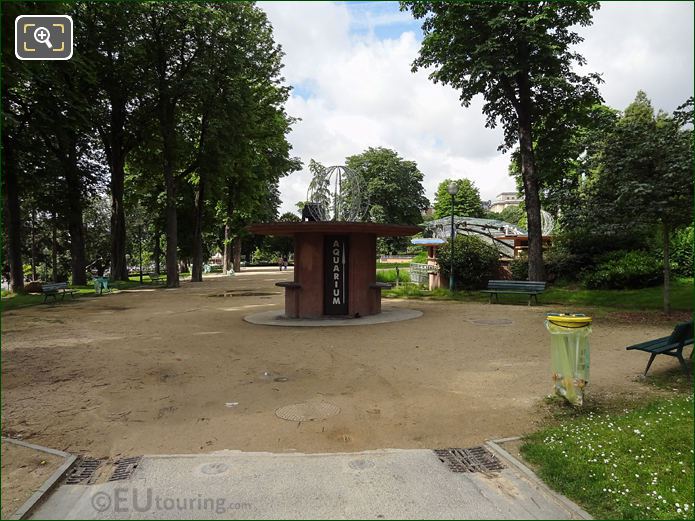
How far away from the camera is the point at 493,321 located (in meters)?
13.5

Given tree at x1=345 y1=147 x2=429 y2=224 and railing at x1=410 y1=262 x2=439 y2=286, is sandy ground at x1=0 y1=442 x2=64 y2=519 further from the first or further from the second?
tree at x1=345 y1=147 x2=429 y2=224

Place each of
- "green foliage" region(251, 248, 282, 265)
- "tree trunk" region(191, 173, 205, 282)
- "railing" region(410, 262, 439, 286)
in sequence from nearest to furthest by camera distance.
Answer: "railing" region(410, 262, 439, 286)
"tree trunk" region(191, 173, 205, 282)
"green foliage" region(251, 248, 282, 265)

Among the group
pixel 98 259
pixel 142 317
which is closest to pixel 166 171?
pixel 142 317

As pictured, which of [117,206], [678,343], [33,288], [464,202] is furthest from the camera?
[464,202]

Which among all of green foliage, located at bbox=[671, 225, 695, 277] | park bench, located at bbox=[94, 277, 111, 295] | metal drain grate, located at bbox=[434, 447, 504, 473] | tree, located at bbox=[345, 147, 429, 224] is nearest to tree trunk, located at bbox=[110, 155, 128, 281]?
park bench, located at bbox=[94, 277, 111, 295]

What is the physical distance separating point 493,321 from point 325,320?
5.11 m

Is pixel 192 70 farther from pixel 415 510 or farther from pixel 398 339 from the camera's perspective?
pixel 415 510

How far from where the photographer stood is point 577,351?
5.72m

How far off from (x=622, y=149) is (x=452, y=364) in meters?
9.07

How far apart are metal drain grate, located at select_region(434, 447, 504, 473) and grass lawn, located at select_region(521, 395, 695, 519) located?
366 millimetres

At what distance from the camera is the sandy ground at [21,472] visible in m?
3.73

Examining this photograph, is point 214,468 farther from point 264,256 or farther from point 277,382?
point 264,256

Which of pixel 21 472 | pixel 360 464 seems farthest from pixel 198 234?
pixel 360 464

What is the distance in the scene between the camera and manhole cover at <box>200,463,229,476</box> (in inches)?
163
